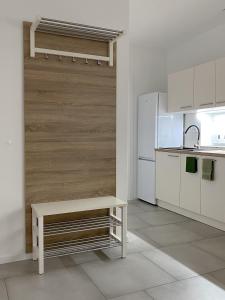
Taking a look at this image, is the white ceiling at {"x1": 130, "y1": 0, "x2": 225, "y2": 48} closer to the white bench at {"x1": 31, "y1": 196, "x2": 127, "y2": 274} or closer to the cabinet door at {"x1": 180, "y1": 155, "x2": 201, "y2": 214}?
the cabinet door at {"x1": 180, "y1": 155, "x2": 201, "y2": 214}

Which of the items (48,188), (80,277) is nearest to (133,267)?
(80,277)

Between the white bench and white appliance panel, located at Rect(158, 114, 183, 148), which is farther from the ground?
white appliance panel, located at Rect(158, 114, 183, 148)

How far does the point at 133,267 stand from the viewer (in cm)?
251

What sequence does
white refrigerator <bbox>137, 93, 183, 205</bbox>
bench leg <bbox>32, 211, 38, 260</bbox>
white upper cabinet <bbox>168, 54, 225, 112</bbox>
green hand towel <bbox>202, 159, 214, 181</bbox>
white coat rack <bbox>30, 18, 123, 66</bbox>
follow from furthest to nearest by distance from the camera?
white refrigerator <bbox>137, 93, 183, 205</bbox>
white upper cabinet <bbox>168, 54, 225, 112</bbox>
green hand towel <bbox>202, 159, 214, 181</bbox>
bench leg <bbox>32, 211, 38, 260</bbox>
white coat rack <bbox>30, 18, 123, 66</bbox>

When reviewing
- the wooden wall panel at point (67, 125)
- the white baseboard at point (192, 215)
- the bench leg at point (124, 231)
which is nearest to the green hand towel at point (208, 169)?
the white baseboard at point (192, 215)

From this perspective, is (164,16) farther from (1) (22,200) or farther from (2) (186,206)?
(1) (22,200)

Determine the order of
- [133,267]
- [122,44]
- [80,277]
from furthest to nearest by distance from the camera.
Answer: [122,44] → [133,267] → [80,277]

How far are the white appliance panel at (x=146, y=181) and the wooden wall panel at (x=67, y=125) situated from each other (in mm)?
1807

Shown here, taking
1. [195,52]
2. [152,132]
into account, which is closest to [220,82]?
[195,52]

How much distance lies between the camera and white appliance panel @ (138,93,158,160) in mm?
4570

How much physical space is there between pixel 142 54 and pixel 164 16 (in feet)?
4.30

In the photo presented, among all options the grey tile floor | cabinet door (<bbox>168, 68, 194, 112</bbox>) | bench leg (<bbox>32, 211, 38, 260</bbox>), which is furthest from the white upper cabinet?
bench leg (<bbox>32, 211, 38, 260</bbox>)

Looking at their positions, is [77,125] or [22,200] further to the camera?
[77,125]

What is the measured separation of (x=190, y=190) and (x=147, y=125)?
1322mm
